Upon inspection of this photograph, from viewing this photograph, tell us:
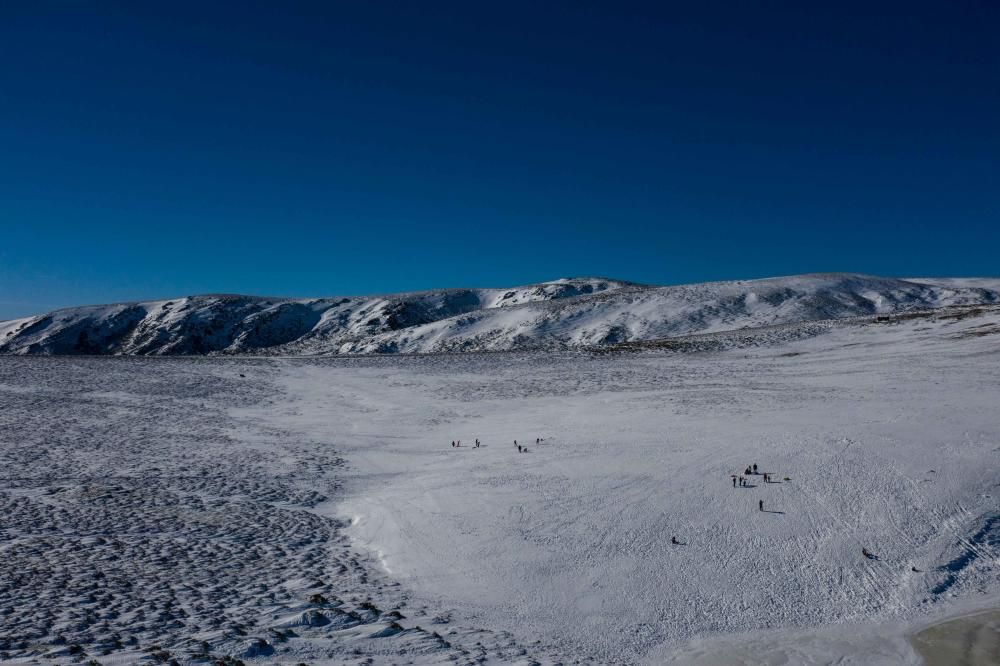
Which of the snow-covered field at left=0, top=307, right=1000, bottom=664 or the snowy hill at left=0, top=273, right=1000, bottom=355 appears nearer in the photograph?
the snow-covered field at left=0, top=307, right=1000, bottom=664

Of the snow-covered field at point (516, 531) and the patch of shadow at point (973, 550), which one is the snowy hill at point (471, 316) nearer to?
the snow-covered field at point (516, 531)

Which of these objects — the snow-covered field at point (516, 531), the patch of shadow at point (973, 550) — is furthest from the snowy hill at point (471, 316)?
the patch of shadow at point (973, 550)

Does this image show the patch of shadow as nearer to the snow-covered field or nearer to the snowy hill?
the snow-covered field

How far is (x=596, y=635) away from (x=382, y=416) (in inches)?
730

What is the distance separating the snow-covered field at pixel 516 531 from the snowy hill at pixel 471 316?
3059cm

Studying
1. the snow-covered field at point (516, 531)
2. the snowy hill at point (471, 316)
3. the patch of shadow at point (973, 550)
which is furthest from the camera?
the snowy hill at point (471, 316)

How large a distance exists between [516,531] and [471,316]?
64.1 m

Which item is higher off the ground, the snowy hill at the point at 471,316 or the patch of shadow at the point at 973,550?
the snowy hill at the point at 471,316

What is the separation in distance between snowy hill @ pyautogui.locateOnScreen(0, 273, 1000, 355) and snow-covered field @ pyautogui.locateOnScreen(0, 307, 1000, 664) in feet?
100

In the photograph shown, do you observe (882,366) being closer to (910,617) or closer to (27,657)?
(910,617)

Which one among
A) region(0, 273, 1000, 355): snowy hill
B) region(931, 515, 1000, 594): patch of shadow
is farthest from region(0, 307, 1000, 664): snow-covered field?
region(0, 273, 1000, 355): snowy hill

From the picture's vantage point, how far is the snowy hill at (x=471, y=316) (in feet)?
219

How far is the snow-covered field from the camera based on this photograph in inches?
342

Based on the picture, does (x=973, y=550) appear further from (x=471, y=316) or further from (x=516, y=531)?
(x=471, y=316)
